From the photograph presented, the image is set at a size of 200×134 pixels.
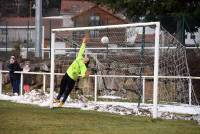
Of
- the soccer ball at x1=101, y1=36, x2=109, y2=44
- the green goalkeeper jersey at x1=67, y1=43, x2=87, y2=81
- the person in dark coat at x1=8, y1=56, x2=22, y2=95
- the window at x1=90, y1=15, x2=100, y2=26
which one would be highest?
the window at x1=90, y1=15, x2=100, y2=26

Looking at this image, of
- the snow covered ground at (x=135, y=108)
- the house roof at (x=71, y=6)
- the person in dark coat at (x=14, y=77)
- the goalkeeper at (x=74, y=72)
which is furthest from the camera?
the house roof at (x=71, y=6)

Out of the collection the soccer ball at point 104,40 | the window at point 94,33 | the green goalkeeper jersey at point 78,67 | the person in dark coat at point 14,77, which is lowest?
the person in dark coat at point 14,77

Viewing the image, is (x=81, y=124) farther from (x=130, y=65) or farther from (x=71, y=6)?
(x=71, y=6)

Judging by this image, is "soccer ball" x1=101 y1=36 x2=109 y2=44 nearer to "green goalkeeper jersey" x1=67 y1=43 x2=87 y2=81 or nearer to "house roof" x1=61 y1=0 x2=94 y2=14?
"green goalkeeper jersey" x1=67 y1=43 x2=87 y2=81

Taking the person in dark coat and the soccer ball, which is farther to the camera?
the person in dark coat

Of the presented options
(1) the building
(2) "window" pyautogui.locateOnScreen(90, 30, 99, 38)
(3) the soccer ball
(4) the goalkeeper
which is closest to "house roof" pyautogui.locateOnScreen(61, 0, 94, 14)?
(1) the building

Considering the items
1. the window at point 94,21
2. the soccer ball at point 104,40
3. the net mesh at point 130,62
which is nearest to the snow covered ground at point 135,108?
the net mesh at point 130,62

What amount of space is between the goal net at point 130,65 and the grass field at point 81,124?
3.59 m

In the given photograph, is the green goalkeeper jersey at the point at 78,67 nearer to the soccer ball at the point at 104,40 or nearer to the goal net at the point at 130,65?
the goal net at the point at 130,65

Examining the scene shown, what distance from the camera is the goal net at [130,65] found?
1977 cm

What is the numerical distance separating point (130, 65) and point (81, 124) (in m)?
8.13

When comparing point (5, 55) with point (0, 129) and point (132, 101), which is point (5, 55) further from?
point (0, 129)

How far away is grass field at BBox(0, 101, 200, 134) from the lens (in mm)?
12250

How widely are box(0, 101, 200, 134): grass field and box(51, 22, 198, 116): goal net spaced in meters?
3.59
